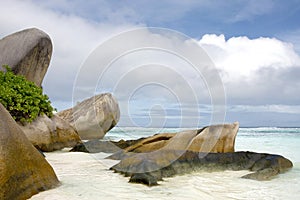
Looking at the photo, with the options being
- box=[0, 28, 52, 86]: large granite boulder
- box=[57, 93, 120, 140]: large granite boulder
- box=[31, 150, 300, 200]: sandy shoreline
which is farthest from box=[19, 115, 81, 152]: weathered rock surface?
box=[57, 93, 120, 140]: large granite boulder

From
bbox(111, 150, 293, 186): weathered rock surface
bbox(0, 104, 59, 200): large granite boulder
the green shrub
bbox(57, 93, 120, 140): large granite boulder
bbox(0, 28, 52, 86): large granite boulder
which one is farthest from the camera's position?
bbox(57, 93, 120, 140): large granite boulder

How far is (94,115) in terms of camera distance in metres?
14.5

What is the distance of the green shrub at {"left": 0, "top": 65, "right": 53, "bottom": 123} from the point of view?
8.14 metres

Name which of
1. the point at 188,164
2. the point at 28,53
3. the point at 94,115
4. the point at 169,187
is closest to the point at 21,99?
the point at 28,53

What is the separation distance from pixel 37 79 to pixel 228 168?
7662 millimetres

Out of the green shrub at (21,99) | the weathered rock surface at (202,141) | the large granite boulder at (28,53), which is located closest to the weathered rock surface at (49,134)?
the green shrub at (21,99)

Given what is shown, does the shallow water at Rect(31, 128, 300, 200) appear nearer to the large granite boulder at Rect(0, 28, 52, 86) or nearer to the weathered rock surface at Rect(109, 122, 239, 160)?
the weathered rock surface at Rect(109, 122, 239, 160)

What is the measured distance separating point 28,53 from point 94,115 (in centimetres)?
491

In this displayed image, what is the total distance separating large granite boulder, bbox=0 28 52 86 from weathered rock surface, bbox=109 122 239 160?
5.18 meters

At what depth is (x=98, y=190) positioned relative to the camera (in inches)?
145

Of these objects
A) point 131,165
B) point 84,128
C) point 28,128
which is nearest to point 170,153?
point 131,165

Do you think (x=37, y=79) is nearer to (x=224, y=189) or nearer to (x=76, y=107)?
(x=76, y=107)

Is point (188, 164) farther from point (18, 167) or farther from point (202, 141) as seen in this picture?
point (18, 167)

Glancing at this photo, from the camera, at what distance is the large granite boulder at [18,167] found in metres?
3.15
